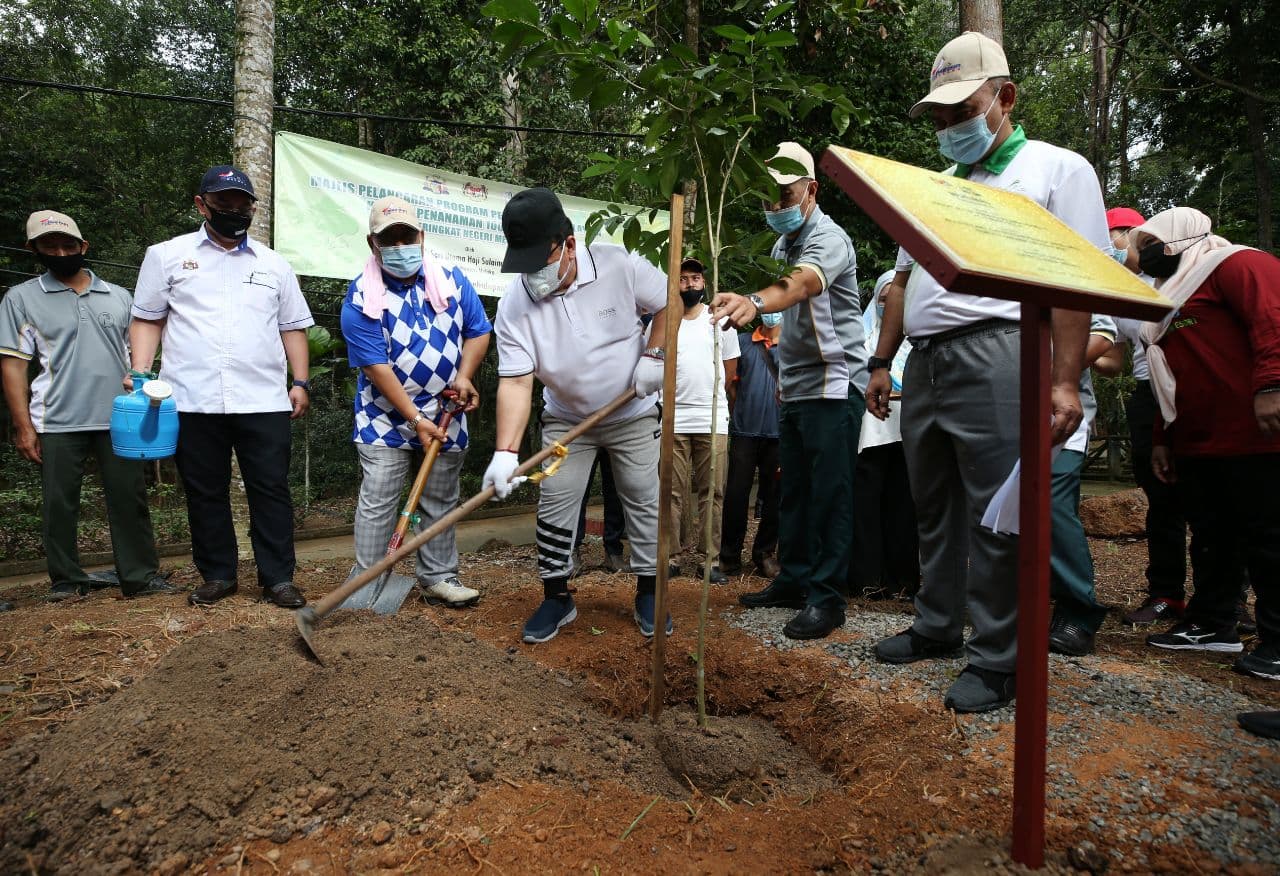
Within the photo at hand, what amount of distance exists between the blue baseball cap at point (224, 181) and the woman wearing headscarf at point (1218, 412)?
402cm

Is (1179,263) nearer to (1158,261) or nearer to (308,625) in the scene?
(1158,261)

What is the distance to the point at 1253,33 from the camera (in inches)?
414

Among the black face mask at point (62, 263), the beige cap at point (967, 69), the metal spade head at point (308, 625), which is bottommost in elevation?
the metal spade head at point (308, 625)

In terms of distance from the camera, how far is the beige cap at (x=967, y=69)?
233 centimetres

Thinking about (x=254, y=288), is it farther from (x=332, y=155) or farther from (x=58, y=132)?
(x=58, y=132)

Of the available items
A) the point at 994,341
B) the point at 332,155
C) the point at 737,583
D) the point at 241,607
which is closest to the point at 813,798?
the point at 994,341

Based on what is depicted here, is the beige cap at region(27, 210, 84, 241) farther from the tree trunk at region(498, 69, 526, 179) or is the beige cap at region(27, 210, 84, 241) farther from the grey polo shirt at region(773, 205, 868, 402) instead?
the tree trunk at region(498, 69, 526, 179)

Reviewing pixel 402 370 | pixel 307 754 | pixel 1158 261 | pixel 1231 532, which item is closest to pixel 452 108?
pixel 402 370

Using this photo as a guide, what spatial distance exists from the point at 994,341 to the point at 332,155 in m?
4.96

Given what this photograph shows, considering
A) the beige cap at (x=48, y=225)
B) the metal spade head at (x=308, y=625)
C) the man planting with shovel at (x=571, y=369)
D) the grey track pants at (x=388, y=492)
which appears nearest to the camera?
the metal spade head at (x=308, y=625)

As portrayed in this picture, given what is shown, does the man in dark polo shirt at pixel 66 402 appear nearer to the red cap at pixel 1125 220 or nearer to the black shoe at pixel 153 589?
the black shoe at pixel 153 589

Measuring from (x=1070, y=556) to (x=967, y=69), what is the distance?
1.79 meters

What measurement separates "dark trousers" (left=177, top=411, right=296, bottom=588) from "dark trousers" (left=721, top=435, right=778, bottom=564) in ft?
8.43

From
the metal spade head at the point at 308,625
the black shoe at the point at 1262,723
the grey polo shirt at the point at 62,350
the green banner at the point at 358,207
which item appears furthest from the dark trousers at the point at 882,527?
the grey polo shirt at the point at 62,350
